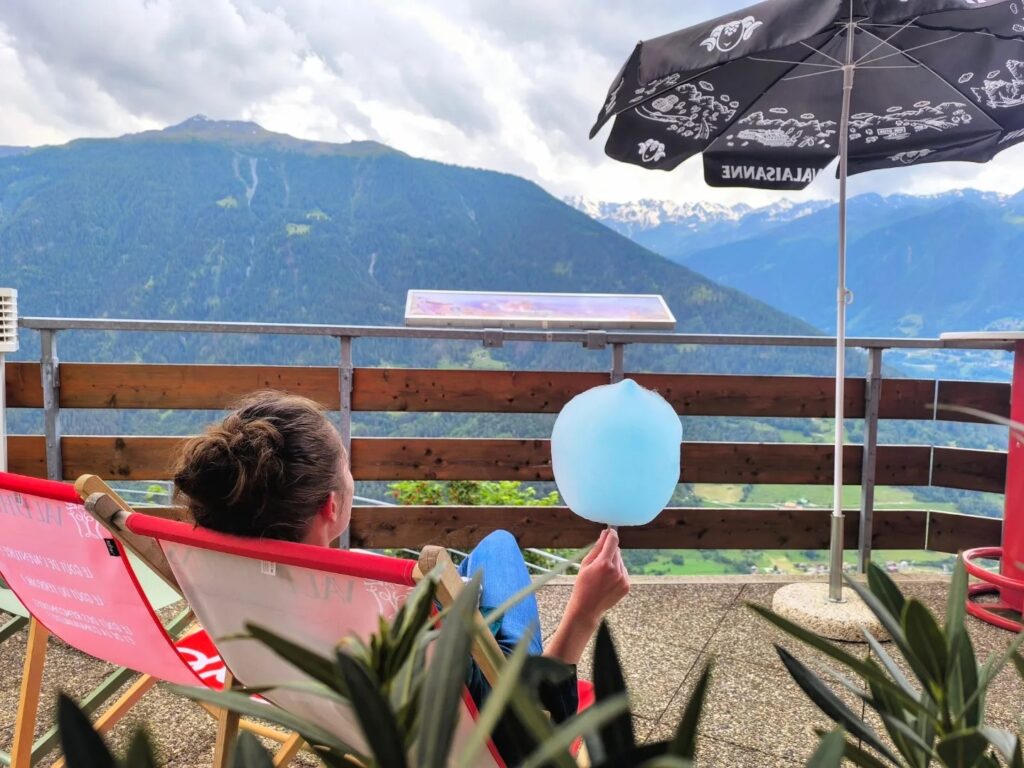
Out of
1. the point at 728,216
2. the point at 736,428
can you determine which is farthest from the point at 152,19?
the point at 736,428

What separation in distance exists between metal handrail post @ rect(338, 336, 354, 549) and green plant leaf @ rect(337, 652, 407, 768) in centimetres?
303

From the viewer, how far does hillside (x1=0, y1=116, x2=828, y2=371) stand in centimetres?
5222

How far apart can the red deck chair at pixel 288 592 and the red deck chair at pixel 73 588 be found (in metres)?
0.16

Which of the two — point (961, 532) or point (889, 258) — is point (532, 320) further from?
point (889, 258)

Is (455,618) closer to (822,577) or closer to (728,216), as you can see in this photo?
(822,577)

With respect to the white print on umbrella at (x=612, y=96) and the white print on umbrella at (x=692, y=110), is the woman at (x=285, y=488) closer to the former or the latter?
the white print on umbrella at (x=612, y=96)

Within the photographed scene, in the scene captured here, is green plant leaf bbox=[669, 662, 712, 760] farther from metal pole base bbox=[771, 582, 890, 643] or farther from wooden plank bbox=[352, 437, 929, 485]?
wooden plank bbox=[352, 437, 929, 485]

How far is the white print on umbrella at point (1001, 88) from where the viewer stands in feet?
9.50

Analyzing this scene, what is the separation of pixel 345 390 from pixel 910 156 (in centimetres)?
269

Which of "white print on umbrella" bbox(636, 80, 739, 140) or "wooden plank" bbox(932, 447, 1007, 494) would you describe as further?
"wooden plank" bbox(932, 447, 1007, 494)

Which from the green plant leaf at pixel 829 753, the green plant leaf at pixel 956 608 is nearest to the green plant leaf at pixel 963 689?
the green plant leaf at pixel 956 608

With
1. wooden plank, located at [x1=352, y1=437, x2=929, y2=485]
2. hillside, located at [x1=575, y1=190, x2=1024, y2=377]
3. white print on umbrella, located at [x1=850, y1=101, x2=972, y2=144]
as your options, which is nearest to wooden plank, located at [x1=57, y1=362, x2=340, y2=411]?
wooden plank, located at [x1=352, y1=437, x2=929, y2=485]

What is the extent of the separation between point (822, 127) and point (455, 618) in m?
3.50

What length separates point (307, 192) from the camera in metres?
69.2
